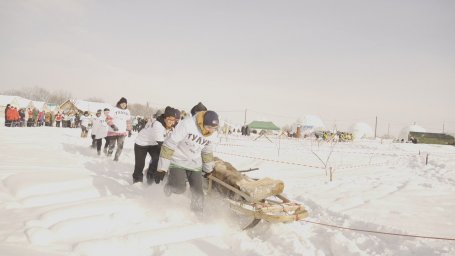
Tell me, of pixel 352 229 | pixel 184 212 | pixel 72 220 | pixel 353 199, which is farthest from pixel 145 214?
pixel 353 199

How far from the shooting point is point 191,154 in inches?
194

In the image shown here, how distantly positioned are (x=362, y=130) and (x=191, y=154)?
77.9 metres

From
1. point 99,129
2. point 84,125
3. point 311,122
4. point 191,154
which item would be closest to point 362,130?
point 311,122

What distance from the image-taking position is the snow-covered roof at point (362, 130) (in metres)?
74.8

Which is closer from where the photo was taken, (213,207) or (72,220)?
(72,220)

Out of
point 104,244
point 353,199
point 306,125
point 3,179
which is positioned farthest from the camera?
point 306,125

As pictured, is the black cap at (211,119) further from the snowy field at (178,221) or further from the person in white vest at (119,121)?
the person in white vest at (119,121)

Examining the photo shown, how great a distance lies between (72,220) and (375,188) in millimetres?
6570

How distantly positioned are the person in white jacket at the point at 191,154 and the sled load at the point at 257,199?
35 cm

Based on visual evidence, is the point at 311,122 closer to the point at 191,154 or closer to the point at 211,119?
the point at 191,154

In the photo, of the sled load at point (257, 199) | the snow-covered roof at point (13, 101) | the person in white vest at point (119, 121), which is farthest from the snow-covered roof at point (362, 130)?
the sled load at point (257, 199)

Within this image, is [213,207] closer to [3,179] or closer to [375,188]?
[3,179]

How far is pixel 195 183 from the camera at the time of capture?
4.91m

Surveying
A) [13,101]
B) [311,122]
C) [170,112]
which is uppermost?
[13,101]
